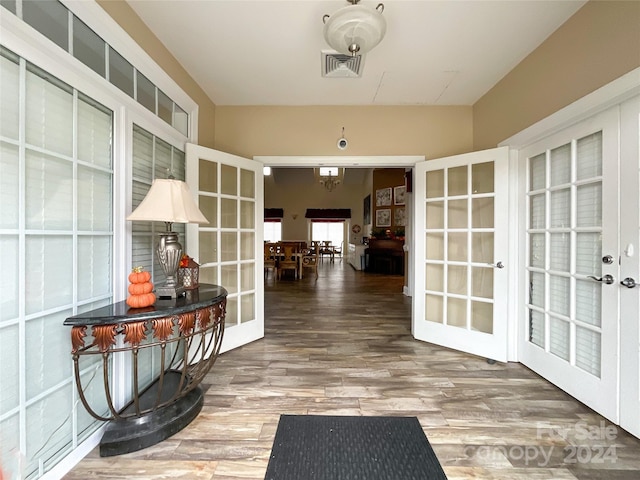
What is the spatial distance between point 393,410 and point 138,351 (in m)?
1.58

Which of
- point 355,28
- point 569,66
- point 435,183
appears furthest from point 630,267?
point 355,28

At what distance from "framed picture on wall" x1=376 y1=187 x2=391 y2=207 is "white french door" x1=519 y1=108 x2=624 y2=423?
6.94 m

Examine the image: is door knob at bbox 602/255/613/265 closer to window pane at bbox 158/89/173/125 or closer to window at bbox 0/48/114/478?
window at bbox 0/48/114/478

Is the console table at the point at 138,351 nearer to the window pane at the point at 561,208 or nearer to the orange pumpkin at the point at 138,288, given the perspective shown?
the orange pumpkin at the point at 138,288

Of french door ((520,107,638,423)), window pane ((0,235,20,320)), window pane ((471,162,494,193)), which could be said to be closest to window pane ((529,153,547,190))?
french door ((520,107,638,423))

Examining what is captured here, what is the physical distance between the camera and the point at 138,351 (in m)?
1.42

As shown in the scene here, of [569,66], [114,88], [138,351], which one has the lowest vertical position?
[138,351]

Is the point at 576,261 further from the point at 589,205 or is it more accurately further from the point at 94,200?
the point at 94,200

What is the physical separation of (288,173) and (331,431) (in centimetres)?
1099

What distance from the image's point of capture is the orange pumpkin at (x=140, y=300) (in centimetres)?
136

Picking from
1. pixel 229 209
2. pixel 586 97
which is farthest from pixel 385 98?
pixel 229 209

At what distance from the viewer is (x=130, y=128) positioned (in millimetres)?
1688

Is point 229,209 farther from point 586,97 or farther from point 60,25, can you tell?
point 586,97

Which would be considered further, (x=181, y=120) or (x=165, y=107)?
(x=181, y=120)
